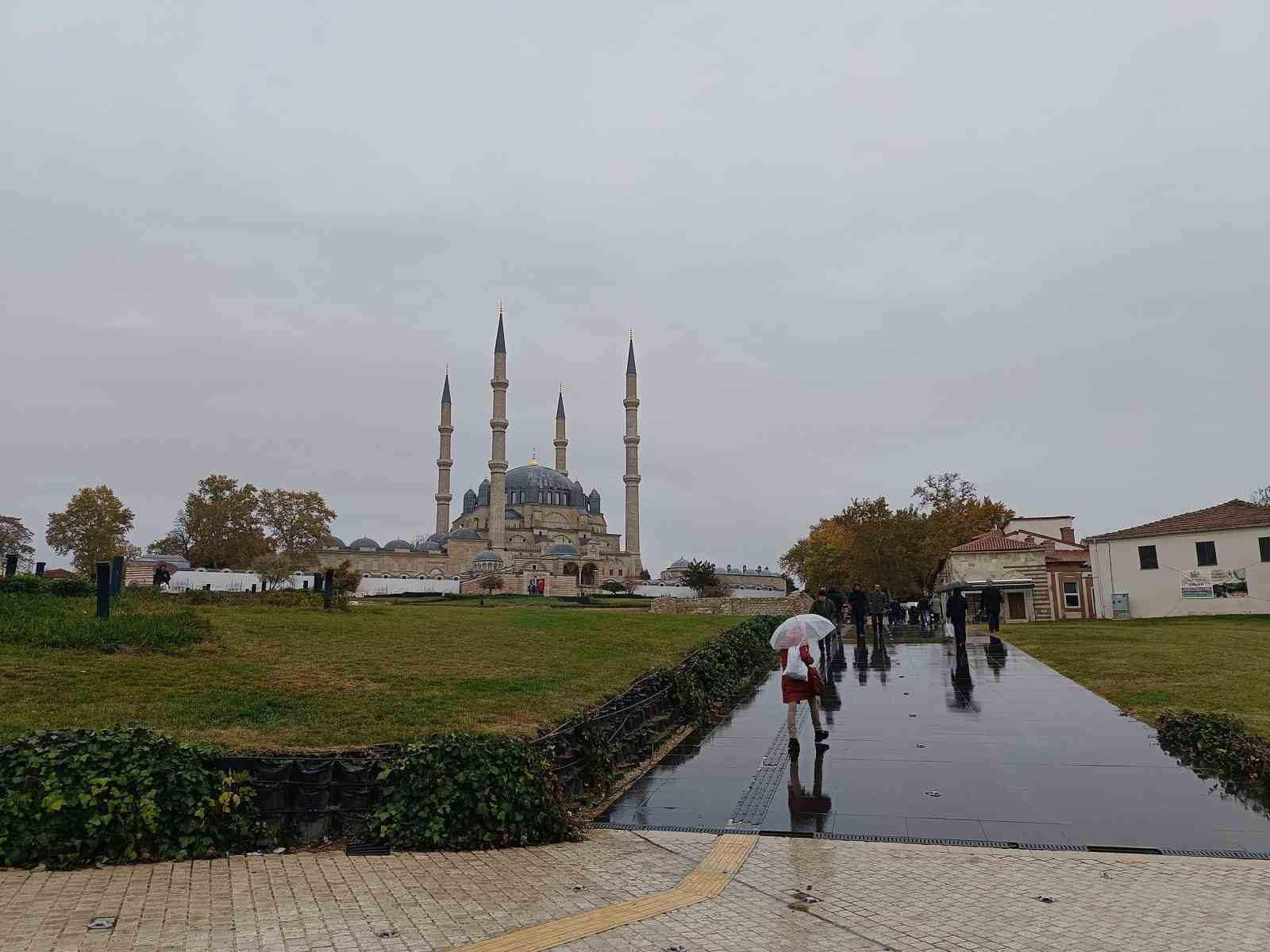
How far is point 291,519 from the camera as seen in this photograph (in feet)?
202

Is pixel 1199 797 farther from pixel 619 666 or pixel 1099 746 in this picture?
pixel 619 666

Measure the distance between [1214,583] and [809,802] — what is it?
3079 centimetres

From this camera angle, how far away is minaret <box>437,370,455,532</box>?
81.2m

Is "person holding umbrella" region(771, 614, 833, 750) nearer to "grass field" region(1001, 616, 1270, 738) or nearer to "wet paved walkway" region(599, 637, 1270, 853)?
"wet paved walkway" region(599, 637, 1270, 853)

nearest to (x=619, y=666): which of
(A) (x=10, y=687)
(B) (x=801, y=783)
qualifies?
(B) (x=801, y=783)

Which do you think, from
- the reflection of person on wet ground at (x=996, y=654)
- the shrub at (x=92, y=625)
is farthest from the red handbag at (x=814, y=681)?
the shrub at (x=92, y=625)

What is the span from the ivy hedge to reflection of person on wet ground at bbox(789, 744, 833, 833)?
11.0 ft

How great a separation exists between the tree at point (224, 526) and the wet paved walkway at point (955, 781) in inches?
2124

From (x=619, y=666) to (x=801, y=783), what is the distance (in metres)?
7.12

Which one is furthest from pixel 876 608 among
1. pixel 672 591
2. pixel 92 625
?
pixel 672 591

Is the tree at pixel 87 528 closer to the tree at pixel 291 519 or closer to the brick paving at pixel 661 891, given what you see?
the tree at pixel 291 519

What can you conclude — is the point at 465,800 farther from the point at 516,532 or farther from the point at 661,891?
the point at 516,532

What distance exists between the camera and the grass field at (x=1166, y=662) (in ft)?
37.1

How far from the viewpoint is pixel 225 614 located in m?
18.5
